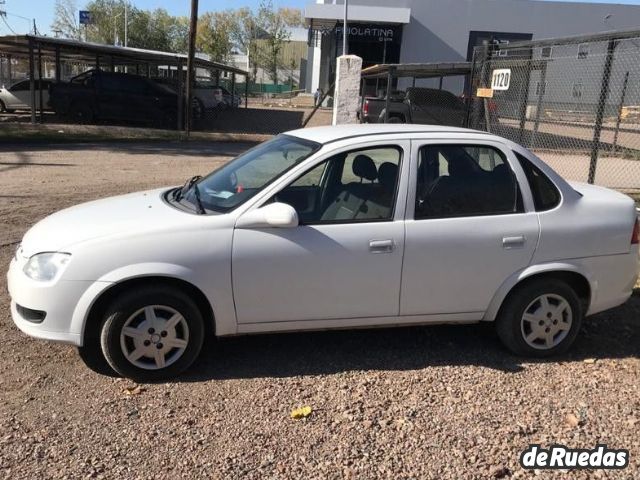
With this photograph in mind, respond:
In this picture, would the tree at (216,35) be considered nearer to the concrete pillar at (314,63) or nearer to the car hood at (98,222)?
the concrete pillar at (314,63)

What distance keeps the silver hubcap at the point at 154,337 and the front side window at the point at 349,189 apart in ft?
3.27

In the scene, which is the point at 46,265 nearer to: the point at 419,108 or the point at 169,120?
the point at 419,108

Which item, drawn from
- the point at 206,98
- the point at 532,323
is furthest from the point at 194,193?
the point at 206,98

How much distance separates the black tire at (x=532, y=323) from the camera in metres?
4.27

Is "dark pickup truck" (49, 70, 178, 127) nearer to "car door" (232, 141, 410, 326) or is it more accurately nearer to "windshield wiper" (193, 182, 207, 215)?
"windshield wiper" (193, 182, 207, 215)

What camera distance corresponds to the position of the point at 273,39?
7088cm


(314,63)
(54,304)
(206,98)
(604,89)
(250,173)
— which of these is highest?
(314,63)

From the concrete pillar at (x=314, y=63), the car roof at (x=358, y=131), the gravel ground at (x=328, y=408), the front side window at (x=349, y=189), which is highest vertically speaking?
the concrete pillar at (x=314, y=63)

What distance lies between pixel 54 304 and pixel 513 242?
293 centimetres

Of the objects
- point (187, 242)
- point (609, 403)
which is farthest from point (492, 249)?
point (187, 242)

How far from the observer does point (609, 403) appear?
378cm

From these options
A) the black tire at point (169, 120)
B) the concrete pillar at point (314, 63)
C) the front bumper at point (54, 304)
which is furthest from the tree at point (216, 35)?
the front bumper at point (54, 304)

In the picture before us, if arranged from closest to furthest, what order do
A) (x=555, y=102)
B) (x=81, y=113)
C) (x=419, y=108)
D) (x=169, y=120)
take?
(x=555, y=102)
(x=419, y=108)
(x=81, y=113)
(x=169, y=120)

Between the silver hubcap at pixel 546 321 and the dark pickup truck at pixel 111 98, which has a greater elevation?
the dark pickup truck at pixel 111 98
